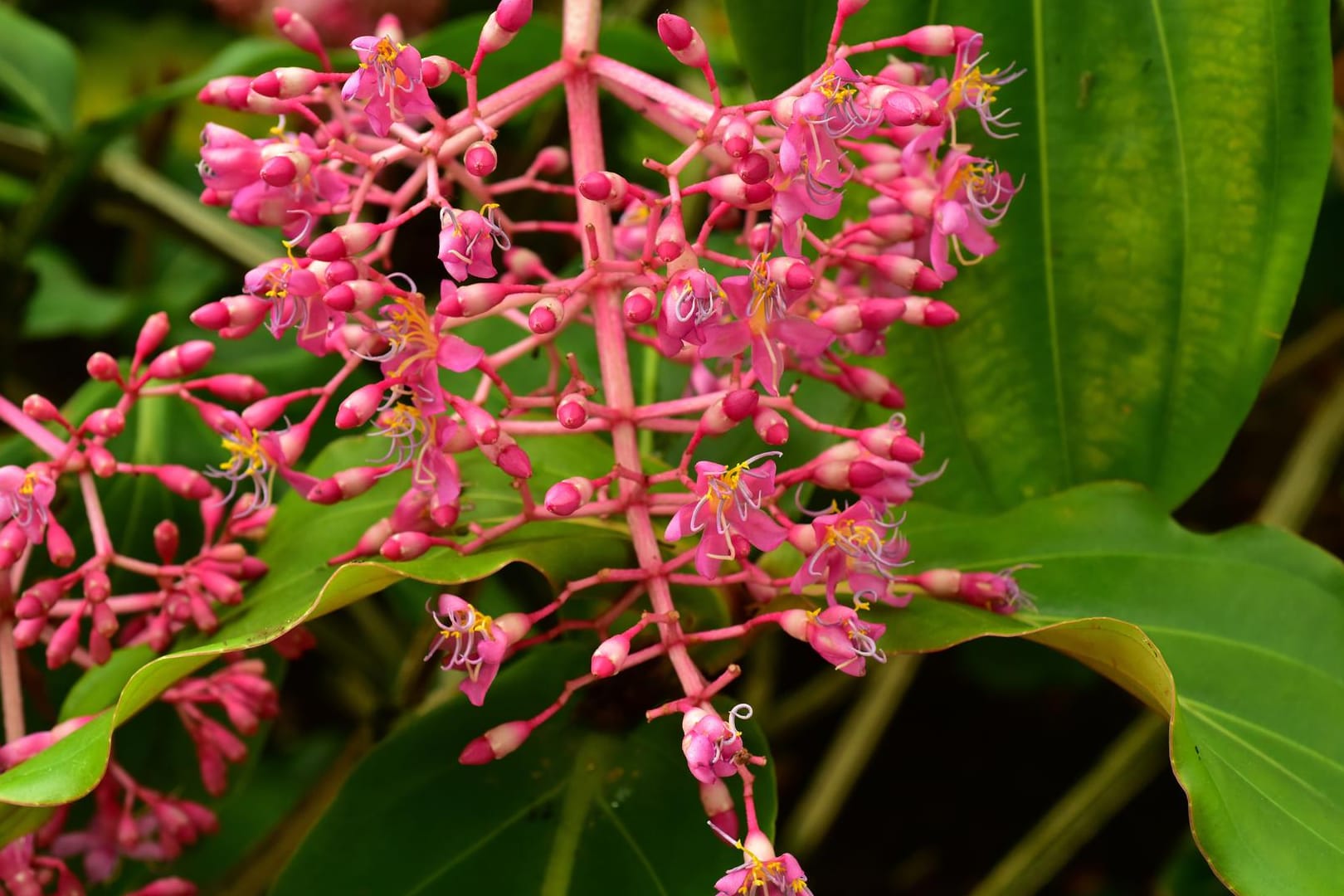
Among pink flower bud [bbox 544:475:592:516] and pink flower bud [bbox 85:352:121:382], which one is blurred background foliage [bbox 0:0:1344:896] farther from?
pink flower bud [bbox 544:475:592:516]

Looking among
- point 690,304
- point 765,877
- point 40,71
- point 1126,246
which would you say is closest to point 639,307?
point 690,304

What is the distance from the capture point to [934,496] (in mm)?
916

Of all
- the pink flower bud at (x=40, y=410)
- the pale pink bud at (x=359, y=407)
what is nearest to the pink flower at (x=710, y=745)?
the pale pink bud at (x=359, y=407)

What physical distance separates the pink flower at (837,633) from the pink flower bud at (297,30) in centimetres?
46

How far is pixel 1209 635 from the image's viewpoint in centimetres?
79

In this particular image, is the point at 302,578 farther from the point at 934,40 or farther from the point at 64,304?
the point at 64,304

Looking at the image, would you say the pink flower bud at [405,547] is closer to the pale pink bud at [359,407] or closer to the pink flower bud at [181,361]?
the pale pink bud at [359,407]

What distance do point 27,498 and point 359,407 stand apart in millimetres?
212

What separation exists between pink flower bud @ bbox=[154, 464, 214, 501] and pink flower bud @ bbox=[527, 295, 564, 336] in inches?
11.1

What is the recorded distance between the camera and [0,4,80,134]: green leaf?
1.30 metres

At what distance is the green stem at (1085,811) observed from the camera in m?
1.20

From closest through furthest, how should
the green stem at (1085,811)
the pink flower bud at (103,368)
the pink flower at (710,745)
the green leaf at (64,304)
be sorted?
the pink flower at (710,745) < the pink flower bud at (103,368) < the green stem at (1085,811) < the green leaf at (64,304)

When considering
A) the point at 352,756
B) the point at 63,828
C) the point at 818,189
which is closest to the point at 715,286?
the point at 818,189

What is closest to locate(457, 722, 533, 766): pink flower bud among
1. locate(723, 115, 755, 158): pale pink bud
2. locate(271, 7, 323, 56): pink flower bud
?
locate(723, 115, 755, 158): pale pink bud
